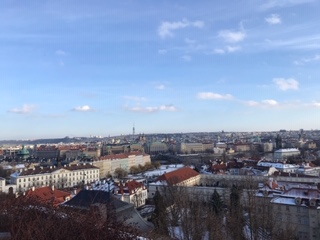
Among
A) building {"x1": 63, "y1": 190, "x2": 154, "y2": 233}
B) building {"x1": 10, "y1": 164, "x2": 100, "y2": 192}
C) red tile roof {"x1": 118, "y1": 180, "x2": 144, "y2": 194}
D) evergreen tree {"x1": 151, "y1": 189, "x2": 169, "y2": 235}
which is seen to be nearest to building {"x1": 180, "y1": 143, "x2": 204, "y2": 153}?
building {"x1": 10, "y1": 164, "x2": 100, "y2": 192}

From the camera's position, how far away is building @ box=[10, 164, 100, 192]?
126 ft

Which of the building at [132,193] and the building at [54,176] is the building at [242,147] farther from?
the building at [132,193]

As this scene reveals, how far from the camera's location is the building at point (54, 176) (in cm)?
3853

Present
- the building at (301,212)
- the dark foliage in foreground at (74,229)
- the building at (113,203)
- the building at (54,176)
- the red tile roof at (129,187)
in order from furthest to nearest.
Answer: the building at (54,176), the red tile roof at (129,187), the building at (301,212), the building at (113,203), the dark foliage in foreground at (74,229)

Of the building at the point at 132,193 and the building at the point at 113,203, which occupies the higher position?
the building at the point at 113,203

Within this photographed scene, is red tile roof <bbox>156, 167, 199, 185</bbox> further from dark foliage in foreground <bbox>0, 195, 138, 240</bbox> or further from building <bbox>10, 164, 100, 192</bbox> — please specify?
dark foliage in foreground <bbox>0, 195, 138, 240</bbox>

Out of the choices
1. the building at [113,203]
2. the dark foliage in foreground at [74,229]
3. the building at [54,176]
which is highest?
the dark foliage in foreground at [74,229]

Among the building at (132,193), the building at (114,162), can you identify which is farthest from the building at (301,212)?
the building at (114,162)

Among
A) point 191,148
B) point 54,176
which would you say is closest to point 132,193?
point 54,176

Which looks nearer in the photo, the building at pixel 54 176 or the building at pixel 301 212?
the building at pixel 301 212

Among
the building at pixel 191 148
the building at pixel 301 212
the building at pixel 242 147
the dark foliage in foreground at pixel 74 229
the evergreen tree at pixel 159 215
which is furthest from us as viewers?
the building at pixel 191 148

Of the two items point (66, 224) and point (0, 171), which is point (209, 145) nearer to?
point (0, 171)

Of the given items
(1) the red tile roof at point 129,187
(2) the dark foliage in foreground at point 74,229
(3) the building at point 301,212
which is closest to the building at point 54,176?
(1) the red tile roof at point 129,187

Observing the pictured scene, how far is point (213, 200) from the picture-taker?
22.1 m
